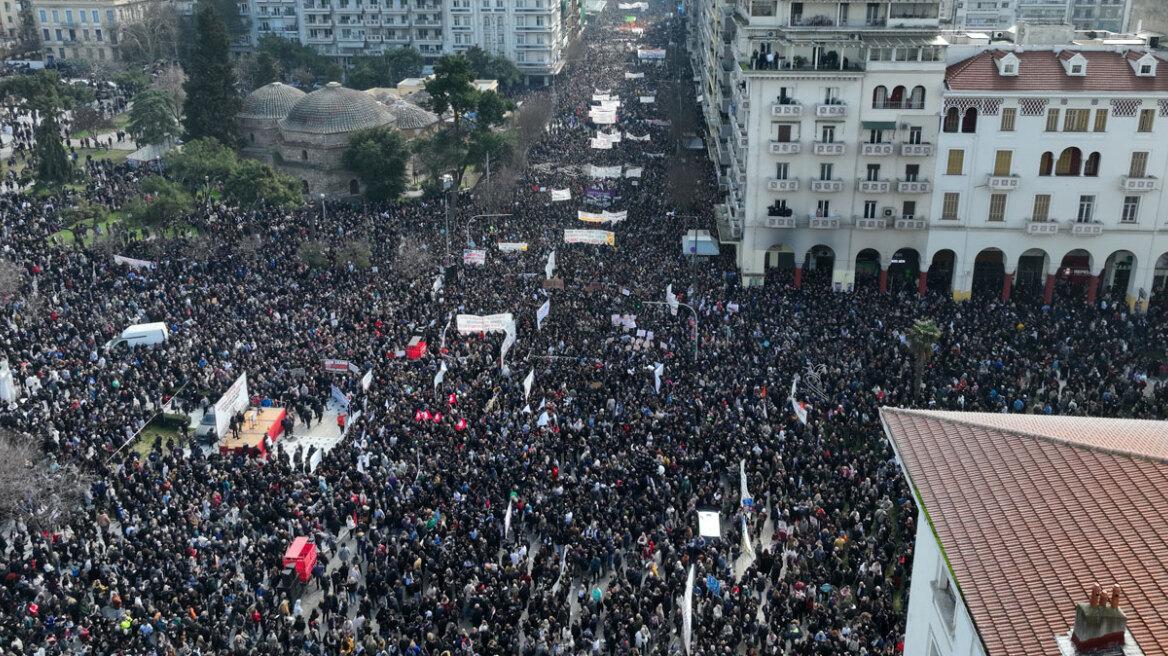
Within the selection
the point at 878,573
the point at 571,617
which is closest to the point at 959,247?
the point at 878,573

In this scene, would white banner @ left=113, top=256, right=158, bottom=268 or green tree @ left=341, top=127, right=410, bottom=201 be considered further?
green tree @ left=341, top=127, right=410, bottom=201

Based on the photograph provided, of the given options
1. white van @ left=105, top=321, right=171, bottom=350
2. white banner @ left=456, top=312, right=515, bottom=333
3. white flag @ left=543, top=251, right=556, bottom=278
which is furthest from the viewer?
white flag @ left=543, top=251, right=556, bottom=278

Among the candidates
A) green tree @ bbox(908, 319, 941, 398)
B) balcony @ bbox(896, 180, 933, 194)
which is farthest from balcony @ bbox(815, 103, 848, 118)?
green tree @ bbox(908, 319, 941, 398)

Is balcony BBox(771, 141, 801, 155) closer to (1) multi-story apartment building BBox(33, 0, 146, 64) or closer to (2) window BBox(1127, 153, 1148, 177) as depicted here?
(2) window BBox(1127, 153, 1148, 177)

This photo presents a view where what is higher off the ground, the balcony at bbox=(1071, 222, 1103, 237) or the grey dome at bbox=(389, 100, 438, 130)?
the grey dome at bbox=(389, 100, 438, 130)

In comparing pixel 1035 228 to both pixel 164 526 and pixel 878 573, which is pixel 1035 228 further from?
pixel 164 526

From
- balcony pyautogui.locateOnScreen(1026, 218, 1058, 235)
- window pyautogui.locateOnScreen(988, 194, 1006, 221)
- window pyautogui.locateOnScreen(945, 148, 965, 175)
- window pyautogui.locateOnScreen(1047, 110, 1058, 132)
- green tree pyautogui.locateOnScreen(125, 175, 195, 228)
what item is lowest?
green tree pyautogui.locateOnScreen(125, 175, 195, 228)

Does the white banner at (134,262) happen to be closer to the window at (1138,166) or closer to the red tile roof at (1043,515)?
the red tile roof at (1043,515)

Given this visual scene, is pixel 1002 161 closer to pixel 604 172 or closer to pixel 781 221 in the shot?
pixel 781 221
